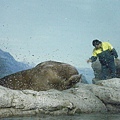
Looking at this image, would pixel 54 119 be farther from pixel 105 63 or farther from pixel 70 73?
pixel 105 63

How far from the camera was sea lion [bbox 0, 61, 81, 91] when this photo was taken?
9.79m

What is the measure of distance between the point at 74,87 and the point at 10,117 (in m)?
3.15

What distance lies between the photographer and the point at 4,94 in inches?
301

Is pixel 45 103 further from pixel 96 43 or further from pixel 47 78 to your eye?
pixel 96 43

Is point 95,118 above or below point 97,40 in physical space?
below

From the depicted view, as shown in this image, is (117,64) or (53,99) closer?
(53,99)

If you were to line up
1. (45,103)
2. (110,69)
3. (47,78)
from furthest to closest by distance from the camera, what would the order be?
(110,69)
(47,78)
(45,103)

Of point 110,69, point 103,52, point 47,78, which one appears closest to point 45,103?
point 47,78

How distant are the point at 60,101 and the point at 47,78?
1.71m

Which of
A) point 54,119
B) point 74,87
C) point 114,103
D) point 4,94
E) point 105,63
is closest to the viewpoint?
point 54,119

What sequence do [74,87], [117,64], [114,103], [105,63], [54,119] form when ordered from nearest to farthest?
[54,119] < [114,103] < [74,87] < [105,63] < [117,64]

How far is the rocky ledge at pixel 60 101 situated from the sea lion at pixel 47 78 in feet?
1.19

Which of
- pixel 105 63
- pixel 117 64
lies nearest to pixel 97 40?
pixel 105 63

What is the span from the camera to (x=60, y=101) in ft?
26.9
